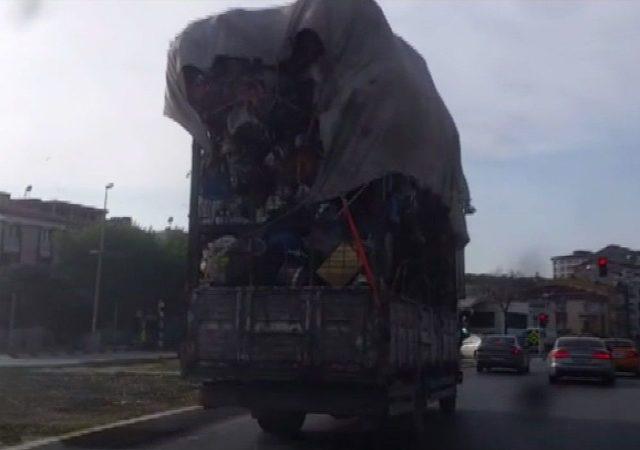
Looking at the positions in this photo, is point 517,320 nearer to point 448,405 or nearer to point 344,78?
point 448,405

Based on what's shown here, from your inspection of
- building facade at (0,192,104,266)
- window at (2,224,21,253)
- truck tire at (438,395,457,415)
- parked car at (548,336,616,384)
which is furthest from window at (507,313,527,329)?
truck tire at (438,395,457,415)

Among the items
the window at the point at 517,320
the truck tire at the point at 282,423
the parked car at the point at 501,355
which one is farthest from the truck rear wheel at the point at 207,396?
the window at the point at 517,320

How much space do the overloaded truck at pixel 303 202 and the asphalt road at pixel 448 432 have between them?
3.29 feet

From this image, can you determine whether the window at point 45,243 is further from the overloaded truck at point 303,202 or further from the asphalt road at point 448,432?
the overloaded truck at point 303,202

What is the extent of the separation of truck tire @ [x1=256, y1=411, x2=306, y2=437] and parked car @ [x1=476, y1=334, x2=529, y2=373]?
24.4 metres

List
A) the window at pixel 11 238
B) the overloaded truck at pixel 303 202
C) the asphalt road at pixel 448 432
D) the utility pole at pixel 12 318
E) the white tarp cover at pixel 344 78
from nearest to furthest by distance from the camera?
the overloaded truck at pixel 303 202 → the white tarp cover at pixel 344 78 → the asphalt road at pixel 448 432 → the utility pole at pixel 12 318 → the window at pixel 11 238

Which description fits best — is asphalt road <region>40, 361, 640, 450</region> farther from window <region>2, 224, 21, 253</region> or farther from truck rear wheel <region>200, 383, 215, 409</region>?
window <region>2, 224, 21, 253</region>

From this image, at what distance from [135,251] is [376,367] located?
52.7m

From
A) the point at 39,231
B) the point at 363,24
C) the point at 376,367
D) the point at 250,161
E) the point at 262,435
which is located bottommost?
the point at 262,435

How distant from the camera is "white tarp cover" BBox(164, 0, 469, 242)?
12.1m

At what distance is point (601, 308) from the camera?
Result: 117 m

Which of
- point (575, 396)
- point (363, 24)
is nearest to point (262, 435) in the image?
point (363, 24)

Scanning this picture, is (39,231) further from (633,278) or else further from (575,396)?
(633,278)

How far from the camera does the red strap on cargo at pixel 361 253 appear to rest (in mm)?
11438
